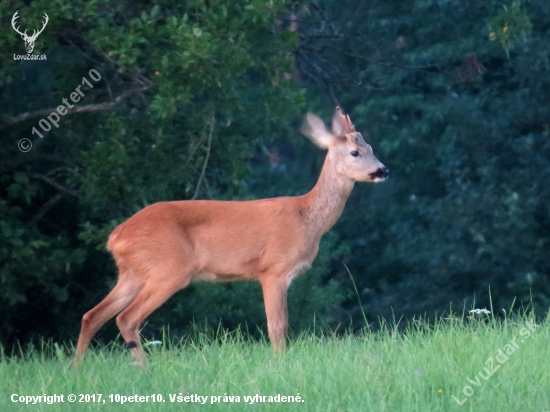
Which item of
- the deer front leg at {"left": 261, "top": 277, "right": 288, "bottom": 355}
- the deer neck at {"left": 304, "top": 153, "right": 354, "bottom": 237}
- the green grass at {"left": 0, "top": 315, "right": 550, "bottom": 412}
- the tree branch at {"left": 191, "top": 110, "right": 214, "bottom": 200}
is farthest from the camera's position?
the tree branch at {"left": 191, "top": 110, "right": 214, "bottom": 200}

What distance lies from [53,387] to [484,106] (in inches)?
453

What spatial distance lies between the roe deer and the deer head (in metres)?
0.09

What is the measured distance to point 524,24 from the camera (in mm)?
9883

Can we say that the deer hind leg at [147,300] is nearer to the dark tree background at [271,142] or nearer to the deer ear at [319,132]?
the dark tree background at [271,142]

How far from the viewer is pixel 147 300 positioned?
25.3 feet

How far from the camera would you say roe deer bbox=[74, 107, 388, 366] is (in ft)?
25.4

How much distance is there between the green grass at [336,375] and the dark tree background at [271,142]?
2.50ft

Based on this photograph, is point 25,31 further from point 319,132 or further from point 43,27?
point 319,132

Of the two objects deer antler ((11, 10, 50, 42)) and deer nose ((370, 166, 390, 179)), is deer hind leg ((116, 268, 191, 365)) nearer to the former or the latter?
deer nose ((370, 166, 390, 179))

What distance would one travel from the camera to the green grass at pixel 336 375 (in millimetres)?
5324

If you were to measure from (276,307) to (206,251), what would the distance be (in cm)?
A: 67

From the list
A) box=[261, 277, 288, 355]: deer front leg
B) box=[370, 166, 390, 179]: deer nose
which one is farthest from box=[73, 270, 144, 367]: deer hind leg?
box=[370, 166, 390, 179]: deer nose

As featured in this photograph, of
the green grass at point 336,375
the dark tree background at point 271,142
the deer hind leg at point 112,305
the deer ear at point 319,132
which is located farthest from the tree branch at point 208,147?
the green grass at point 336,375

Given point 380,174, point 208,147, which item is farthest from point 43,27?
point 380,174
